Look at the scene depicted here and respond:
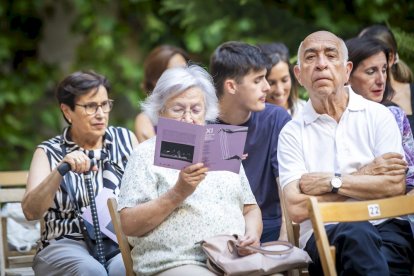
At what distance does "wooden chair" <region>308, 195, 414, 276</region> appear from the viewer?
12.5ft

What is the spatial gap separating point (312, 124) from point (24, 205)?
5.36 ft

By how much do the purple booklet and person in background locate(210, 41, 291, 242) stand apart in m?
0.90

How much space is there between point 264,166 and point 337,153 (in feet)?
2.14

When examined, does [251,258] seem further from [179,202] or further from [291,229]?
[291,229]

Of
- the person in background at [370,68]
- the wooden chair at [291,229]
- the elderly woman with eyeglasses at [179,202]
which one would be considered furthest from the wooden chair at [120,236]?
the person in background at [370,68]

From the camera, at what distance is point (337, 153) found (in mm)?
4383

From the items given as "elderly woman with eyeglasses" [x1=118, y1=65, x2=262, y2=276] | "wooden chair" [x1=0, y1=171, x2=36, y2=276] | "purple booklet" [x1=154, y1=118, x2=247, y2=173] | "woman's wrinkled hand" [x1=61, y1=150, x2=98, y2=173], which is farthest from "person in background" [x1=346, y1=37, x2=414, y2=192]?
"wooden chair" [x1=0, y1=171, x2=36, y2=276]

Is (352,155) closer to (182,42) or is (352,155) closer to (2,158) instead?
(182,42)

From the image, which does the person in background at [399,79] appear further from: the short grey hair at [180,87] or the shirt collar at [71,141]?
the shirt collar at [71,141]

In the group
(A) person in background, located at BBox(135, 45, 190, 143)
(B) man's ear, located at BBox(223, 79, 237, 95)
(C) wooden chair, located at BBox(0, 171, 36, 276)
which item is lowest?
(C) wooden chair, located at BBox(0, 171, 36, 276)

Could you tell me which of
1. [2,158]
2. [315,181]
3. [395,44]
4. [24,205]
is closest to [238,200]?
[315,181]

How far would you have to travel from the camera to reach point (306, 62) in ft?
14.8

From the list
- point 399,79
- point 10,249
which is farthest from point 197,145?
point 10,249

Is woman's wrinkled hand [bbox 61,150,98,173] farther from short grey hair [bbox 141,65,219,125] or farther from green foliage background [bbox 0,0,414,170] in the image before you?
green foliage background [bbox 0,0,414,170]
